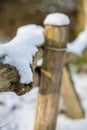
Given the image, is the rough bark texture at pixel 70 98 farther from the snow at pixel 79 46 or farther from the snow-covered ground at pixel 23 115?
the snow at pixel 79 46

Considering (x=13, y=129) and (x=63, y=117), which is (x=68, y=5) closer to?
(x=63, y=117)

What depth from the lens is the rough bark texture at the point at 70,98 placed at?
11.7 ft

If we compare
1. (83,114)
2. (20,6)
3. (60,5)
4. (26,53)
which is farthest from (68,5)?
(26,53)

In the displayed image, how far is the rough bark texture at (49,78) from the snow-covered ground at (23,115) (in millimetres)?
265

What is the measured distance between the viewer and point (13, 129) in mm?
2754

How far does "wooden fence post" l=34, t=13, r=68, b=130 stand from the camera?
8.68ft

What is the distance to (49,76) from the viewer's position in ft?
8.80

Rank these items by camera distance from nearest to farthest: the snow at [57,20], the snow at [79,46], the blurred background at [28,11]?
the snow at [57,20]
the snow at [79,46]
the blurred background at [28,11]

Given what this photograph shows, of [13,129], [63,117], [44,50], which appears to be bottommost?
[63,117]

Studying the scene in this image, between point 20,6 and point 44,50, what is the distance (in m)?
5.67

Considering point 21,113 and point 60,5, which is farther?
point 60,5

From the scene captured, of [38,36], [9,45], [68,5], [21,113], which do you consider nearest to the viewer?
[9,45]

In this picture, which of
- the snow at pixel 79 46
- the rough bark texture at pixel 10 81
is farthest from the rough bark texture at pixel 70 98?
the rough bark texture at pixel 10 81

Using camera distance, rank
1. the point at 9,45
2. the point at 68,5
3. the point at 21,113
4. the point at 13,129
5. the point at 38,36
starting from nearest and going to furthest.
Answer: the point at 9,45 < the point at 38,36 < the point at 13,129 < the point at 21,113 < the point at 68,5
